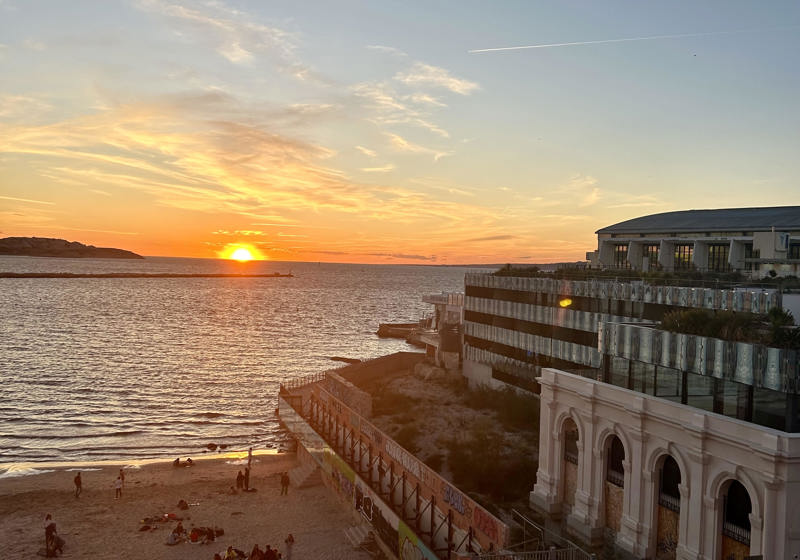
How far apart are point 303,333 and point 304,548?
11788 cm

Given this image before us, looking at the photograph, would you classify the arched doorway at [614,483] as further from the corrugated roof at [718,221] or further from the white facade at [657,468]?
the corrugated roof at [718,221]

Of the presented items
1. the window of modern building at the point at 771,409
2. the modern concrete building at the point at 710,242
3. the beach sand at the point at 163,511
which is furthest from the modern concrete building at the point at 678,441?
the modern concrete building at the point at 710,242

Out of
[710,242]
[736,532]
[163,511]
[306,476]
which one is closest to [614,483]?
[736,532]

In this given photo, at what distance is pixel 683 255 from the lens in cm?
6053

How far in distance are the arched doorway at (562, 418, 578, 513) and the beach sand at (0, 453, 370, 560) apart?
440 inches

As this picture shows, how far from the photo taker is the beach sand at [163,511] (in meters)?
37.1

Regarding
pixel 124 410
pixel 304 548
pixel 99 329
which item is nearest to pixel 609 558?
pixel 304 548

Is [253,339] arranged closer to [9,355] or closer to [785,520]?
[9,355]

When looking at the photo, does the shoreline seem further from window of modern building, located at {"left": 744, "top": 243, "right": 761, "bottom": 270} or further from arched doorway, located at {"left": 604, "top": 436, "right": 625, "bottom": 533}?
window of modern building, located at {"left": 744, "top": 243, "right": 761, "bottom": 270}

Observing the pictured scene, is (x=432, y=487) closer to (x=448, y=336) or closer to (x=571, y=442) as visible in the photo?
(x=571, y=442)

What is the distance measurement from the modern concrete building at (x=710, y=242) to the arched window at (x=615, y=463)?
2552cm

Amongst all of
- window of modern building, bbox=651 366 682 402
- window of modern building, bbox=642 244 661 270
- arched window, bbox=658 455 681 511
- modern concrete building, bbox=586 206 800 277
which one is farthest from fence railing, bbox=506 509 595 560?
window of modern building, bbox=642 244 661 270

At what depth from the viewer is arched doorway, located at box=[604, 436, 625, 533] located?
27.9m

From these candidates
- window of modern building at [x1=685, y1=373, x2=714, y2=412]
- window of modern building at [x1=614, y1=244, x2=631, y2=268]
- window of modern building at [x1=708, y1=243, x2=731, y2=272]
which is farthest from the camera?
window of modern building at [x1=614, y1=244, x2=631, y2=268]
